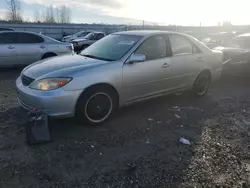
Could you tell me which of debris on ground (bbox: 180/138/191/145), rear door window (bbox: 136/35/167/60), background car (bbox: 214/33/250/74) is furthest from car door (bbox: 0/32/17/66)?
background car (bbox: 214/33/250/74)

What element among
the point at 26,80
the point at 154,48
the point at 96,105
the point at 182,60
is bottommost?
the point at 96,105

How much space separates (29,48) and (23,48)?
Result: 7.6 inches

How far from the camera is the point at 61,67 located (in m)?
4.12

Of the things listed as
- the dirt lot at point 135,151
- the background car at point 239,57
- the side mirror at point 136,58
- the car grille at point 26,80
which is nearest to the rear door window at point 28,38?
the dirt lot at point 135,151

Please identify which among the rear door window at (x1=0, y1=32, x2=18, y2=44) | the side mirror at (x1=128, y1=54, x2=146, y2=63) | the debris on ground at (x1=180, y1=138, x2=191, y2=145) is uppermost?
the rear door window at (x1=0, y1=32, x2=18, y2=44)

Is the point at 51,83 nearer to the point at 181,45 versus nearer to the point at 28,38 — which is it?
the point at 181,45

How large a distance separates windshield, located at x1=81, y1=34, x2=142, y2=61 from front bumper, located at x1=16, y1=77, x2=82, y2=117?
1083 mm

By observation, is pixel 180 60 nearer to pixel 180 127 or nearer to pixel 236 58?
pixel 180 127

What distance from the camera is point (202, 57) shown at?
5.84 meters

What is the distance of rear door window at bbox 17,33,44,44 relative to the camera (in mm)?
8710

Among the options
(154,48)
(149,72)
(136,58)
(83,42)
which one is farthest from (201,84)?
(83,42)

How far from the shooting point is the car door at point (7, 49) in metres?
8.21

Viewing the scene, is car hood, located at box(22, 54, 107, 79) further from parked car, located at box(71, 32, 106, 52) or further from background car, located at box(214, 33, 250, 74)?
parked car, located at box(71, 32, 106, 52)

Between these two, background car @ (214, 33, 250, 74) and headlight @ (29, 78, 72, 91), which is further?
background car @ (214, 33, 250, 74)
